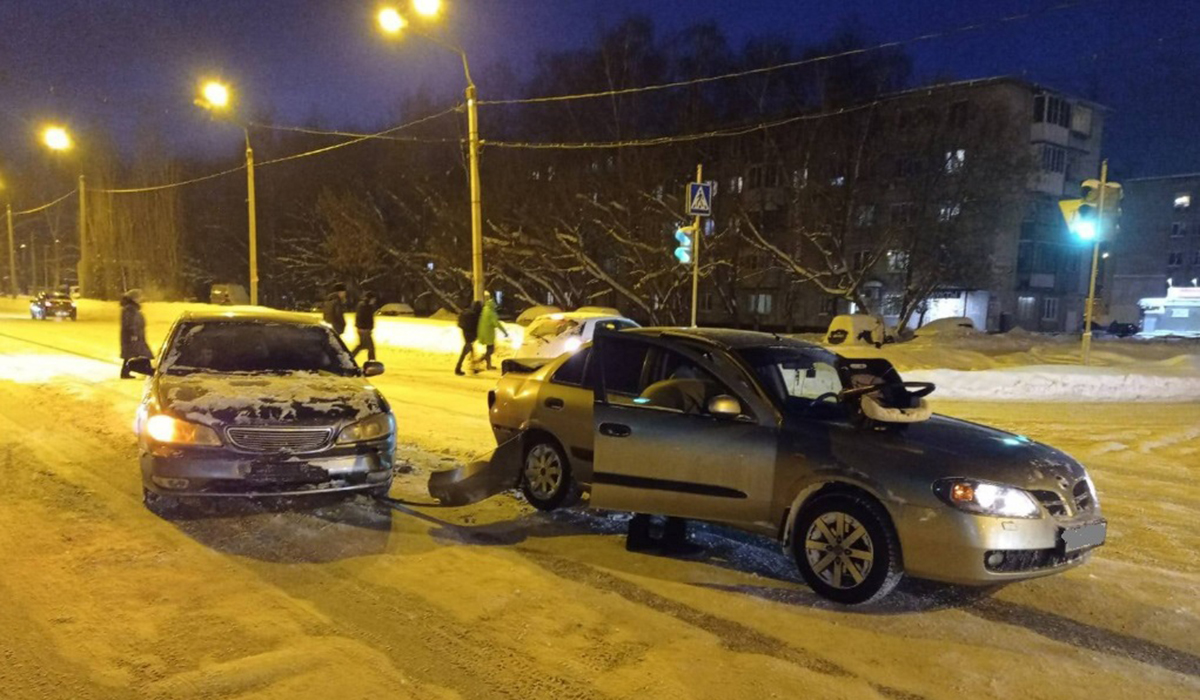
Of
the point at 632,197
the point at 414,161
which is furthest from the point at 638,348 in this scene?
the point at 414,161

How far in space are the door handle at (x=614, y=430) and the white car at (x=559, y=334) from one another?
9691 mm

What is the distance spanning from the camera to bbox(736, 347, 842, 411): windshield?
516cm

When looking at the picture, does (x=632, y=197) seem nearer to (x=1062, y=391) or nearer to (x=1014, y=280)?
(x=1062, y=391)

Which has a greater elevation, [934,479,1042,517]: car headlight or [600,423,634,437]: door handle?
[600,423,634,437]: door handle

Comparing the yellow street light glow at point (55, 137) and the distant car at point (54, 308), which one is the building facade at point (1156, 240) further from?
the distant car at point (54, 308)

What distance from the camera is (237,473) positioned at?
5.68 meters

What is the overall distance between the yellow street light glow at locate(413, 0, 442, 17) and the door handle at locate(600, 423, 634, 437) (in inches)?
534

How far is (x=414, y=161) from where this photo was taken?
4138 cm

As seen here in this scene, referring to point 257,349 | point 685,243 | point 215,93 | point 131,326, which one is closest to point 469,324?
point 685,243

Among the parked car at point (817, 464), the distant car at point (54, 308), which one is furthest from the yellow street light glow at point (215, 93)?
the parked car at point (817, 464)

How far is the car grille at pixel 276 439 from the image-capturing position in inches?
226

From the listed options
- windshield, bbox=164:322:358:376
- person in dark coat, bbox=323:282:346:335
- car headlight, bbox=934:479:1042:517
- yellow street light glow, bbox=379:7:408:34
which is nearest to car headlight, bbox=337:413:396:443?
windshield, bbox=164:322:358:376

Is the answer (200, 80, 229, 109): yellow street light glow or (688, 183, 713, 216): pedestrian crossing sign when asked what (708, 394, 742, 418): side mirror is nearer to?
(688, 183, 713, 216): pedestrian crossing sign

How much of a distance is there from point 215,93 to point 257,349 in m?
17.9
